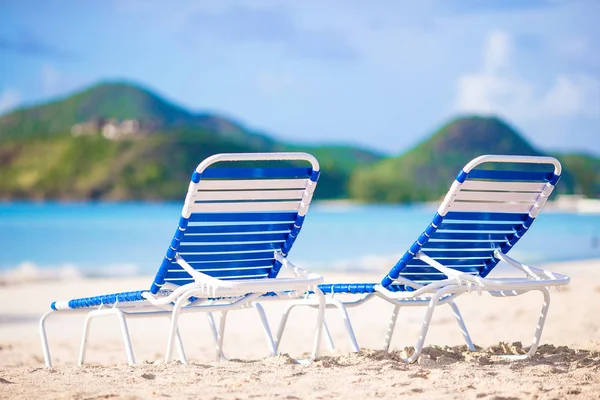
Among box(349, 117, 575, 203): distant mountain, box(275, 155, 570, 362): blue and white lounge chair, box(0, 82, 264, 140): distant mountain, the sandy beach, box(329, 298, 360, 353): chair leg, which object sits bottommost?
the sandy beach

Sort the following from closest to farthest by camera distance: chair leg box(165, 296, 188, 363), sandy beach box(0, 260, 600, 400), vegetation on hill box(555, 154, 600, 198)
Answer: sandy beach box(0, 260, 600, 400), chair leg box(165, 296, 188, 363), vegetation on hill box(555, 154, 600, 198)

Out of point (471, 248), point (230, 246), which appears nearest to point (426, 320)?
point (471, 248)

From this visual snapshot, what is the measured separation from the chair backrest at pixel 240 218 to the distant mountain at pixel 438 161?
231 ft

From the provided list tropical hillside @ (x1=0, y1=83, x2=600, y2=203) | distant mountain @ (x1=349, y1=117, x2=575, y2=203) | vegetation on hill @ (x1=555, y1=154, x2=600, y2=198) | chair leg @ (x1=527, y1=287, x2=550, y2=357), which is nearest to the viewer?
chair leg @ (x1=527, y1=287, x2=550, y2=357)

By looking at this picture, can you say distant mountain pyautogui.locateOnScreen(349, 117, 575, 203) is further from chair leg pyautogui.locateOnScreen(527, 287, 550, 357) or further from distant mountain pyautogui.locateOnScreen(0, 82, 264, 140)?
chair leg pyautogui.locateOnScreen(527, 287, 550, 357)

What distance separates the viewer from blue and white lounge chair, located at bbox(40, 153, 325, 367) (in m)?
4.09

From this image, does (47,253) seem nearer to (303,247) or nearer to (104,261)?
(104,261)

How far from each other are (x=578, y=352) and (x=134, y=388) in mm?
2482

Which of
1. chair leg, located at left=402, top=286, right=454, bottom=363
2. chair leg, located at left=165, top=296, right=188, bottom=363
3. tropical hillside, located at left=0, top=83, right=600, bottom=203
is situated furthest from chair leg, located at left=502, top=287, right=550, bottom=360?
tropical hillside, located at left=0, top=83, right=600, bottom=203

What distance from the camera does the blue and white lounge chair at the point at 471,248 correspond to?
4336 millimetres

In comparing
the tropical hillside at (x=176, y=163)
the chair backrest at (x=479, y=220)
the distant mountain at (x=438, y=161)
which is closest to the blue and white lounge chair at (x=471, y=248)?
the chair backrest at (x=479, y=220)

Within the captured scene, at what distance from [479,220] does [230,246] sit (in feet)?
4.28

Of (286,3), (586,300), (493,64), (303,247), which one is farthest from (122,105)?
(586,300)

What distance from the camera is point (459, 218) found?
447cm
